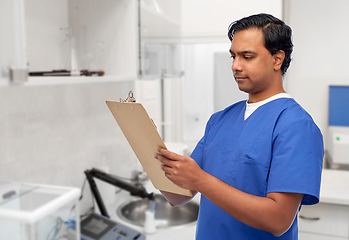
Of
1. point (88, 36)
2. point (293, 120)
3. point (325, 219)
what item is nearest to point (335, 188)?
point (325, 219)

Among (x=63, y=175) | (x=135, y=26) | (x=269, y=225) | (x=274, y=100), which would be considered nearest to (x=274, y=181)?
(x=269, y=225)

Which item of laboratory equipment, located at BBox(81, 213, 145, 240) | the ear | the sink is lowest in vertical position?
the sink

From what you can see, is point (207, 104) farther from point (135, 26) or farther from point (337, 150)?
point (135, 26)

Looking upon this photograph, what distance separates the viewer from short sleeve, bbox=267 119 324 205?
861 mm

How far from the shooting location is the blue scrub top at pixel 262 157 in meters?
0.87

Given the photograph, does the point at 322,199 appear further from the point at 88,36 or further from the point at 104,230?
the point at 88,36

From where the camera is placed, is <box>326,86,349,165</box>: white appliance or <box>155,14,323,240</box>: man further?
<box>326,86,349,165</box>: white appliance

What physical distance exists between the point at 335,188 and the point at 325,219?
19cm

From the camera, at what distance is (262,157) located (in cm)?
94

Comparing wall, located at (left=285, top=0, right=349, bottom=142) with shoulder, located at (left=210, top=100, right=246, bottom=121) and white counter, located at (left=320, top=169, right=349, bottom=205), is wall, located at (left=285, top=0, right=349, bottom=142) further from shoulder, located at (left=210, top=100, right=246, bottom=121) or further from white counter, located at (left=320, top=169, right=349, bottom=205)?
shoulder, located at (left=210, top=100, right=246, bottom=121)

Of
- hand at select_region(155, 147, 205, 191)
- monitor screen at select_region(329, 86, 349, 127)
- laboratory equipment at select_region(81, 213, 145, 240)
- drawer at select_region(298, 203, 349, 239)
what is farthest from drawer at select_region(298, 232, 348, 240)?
hand at select_region(155, 147, 205, 191)

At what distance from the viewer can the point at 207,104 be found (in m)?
2.77

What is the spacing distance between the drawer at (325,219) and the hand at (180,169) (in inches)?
50.1

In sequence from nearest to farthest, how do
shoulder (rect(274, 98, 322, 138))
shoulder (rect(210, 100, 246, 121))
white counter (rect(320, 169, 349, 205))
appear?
shoulder (rect(274, 98, 322, 138))
shoulder (rect(210, 100, 246, 121))
white counter (rect(320, 169, 349, 205))
